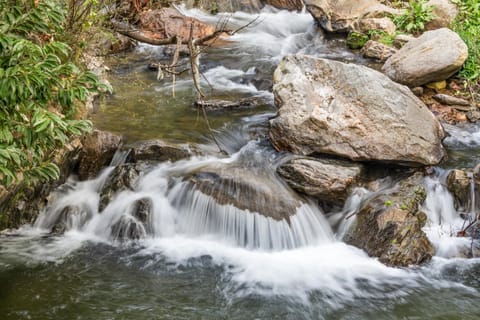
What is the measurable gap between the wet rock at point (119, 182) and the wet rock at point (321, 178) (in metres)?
2.02

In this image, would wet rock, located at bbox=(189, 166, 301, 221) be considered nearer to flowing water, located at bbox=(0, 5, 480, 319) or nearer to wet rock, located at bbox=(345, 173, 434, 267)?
flowing water, located at bbox=(0, 5, 480, 319)

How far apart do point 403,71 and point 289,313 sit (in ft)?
19.2

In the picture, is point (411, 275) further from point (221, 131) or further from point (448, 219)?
point (221, 131)

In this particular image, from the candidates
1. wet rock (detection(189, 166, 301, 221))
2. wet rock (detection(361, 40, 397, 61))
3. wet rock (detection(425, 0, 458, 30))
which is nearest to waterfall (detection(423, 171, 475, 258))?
wet rock (detection(189, 166, 301, 221))

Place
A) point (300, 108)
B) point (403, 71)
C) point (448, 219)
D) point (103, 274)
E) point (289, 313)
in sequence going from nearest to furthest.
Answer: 1. point (289, 313)
2. point (103, 274)
3. point (448, 219)
4. point (300, 108)
5. point (403, 71)

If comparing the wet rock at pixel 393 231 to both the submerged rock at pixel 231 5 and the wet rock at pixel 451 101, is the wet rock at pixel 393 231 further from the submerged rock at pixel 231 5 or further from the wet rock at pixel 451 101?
the submerged rock at pixel 231 5

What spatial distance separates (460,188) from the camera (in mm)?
6199

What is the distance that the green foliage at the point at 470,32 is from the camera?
8.88 m

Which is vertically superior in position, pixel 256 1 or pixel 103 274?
pixel 256 1

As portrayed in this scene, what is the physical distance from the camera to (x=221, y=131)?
7.68 metres

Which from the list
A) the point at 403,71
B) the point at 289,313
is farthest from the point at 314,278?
the point at 403,71

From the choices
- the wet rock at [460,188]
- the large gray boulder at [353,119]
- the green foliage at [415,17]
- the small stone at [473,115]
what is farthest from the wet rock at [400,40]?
the wet rock at [460,188]

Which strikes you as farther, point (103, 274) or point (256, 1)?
point (256, 1)

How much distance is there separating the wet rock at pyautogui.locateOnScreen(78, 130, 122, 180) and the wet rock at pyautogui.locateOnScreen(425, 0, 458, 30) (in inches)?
342
